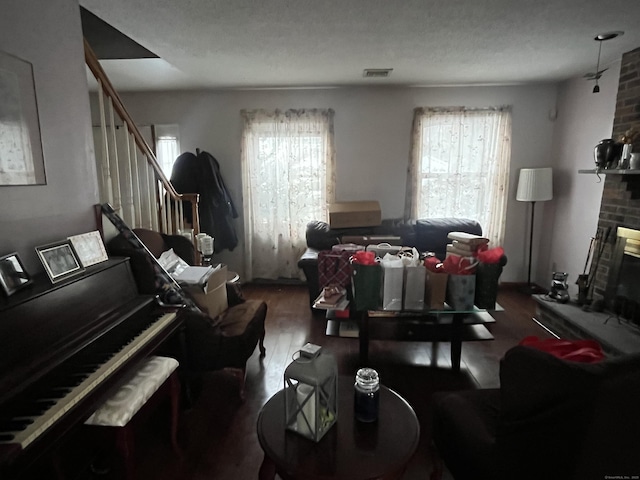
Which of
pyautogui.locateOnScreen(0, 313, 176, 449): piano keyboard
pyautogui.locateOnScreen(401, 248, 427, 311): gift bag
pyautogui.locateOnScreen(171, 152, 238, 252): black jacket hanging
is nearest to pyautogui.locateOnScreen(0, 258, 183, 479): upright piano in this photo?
pyautogui.locateOnScreen(0, 313, 176, 449): piano keyboard

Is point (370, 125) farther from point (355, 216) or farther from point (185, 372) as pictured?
point (185, 372)

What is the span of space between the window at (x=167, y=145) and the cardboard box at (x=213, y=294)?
7.68ft

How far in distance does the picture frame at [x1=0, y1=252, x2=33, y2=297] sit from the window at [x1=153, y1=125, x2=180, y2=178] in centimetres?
302

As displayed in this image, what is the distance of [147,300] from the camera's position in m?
1.84

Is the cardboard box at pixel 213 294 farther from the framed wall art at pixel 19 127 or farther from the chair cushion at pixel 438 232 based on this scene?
the chair cushion at pixel 438 232

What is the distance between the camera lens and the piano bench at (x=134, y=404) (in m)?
1.36

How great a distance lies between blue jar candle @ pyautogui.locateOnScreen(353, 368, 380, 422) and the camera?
1.34 meters

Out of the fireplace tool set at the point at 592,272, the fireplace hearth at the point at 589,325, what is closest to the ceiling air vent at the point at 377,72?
the fireplace tool set at the point at 592,272

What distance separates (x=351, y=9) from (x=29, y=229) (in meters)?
2.00

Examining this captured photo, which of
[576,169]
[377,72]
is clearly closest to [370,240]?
[377,72]

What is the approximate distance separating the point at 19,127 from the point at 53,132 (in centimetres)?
20

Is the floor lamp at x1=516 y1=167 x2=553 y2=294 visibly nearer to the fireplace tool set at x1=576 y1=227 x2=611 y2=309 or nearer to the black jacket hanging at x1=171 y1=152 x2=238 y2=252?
the fireplace tool set at x1=576 y1=227 x2=611 y2=309

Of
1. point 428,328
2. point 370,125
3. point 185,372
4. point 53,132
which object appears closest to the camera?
point 53,132

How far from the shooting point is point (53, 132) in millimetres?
1724
